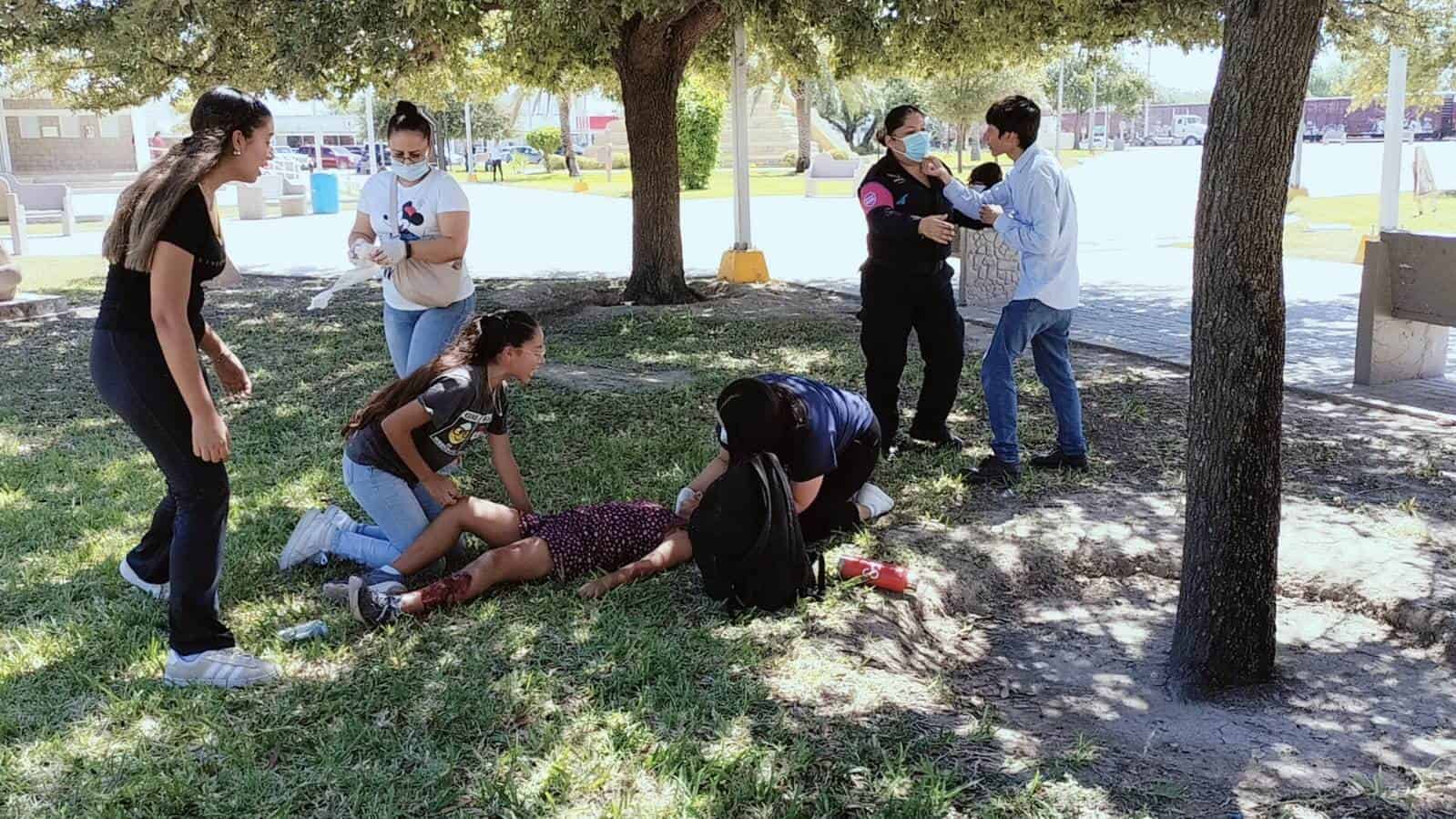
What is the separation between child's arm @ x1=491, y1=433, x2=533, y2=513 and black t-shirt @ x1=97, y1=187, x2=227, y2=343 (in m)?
1.32

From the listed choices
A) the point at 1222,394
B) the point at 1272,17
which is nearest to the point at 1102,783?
the point at 1222,394

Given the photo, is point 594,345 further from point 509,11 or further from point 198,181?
point 198,181

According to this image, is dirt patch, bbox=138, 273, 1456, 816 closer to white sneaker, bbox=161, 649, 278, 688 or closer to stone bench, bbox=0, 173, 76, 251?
white sneaker, bbox=161, 649, 278, 688

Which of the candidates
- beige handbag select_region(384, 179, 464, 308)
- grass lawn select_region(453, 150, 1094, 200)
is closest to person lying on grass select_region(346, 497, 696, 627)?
beige handbag select_region(384, 179, 464, 308)

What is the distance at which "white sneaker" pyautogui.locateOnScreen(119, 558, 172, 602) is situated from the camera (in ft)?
14.0

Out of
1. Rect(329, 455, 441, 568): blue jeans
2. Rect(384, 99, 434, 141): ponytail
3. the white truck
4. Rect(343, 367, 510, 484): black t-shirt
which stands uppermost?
the white truck

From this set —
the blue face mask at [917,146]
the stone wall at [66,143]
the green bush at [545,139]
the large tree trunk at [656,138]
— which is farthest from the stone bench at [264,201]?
the green bush at [545,139]

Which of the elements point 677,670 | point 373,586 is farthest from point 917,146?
point 373,586

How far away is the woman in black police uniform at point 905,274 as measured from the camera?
568cm

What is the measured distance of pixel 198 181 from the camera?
3322mm

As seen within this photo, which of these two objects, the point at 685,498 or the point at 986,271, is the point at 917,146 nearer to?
the point at 685,498

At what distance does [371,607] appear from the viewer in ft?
13.0

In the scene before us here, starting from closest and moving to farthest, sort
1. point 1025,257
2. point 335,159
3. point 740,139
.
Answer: point 1025,257
point 740,139
point 335,159

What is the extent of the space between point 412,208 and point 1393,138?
959 centimetres
